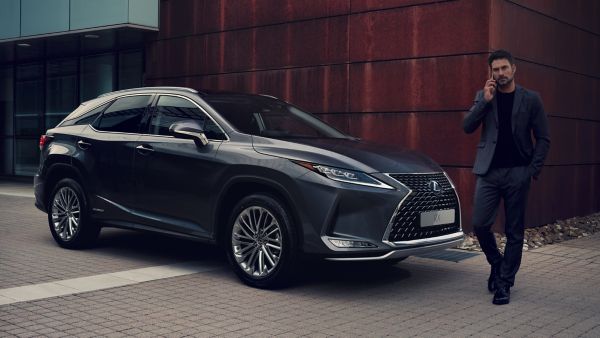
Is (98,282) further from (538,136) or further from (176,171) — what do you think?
(538,136)

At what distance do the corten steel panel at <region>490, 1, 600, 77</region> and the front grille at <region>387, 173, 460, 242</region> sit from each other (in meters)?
3.70

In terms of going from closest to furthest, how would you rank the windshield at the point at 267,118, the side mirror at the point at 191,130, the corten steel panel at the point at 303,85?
the side mirror at the point at 191,130 → the windshield at the point at 267,118 → the corten steel panel at the point at 303,85

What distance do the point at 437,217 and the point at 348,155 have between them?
928 millimetres

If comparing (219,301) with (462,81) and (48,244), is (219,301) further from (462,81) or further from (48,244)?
(462,81)

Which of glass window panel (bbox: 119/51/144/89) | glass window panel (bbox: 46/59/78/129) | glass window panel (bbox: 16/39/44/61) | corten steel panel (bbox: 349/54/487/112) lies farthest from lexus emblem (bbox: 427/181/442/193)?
glass window panel (bbox: 46/59/78/129)

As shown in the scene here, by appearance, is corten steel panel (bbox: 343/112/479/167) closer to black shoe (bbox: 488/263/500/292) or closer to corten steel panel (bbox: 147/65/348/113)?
corten steel panel (bbox: 147/65/348/113)

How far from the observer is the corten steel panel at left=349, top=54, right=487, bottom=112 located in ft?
31.3

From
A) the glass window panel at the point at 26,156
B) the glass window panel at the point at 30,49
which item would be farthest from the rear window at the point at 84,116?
the glass window panel at the point at 26,156

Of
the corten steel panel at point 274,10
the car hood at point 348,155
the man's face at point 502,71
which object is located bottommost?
the car hood at point 348,155

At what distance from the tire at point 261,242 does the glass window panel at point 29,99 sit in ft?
47.7

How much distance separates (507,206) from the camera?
5.98 metres

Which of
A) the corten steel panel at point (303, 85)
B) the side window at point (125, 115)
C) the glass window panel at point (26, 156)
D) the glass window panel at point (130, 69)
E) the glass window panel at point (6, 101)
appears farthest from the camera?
the glass window panel at point (6, 101)

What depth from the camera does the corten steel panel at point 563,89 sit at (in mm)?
10219

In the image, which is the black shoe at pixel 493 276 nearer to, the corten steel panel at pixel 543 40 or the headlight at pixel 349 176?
the headlight at pixel 349 176
